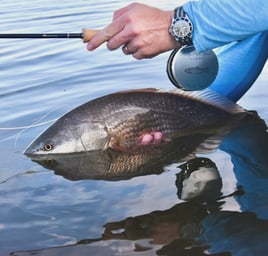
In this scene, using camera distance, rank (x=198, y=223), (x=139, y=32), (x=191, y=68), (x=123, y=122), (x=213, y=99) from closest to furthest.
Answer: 1. (x=198, y=223)
2. (x=139, y=32)
3. (x=191, y=68)
4. (x=123, y=122)
5. (x=213, y=99)

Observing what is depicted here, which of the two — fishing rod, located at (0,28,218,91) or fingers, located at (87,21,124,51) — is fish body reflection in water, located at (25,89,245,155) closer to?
fishing rod, located at (0,28,218,91)

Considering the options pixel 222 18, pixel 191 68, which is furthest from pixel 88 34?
pixel 191 68

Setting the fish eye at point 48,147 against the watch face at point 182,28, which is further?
the fish eye at point 48,147

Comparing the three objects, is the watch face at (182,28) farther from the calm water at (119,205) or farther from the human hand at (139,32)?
the calm water at (119,205)

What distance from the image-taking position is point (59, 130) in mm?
4250

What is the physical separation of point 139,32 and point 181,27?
22 centimetres

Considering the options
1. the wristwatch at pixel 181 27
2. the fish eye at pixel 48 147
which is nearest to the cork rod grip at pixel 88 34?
the wristwatch at pixel 181 27

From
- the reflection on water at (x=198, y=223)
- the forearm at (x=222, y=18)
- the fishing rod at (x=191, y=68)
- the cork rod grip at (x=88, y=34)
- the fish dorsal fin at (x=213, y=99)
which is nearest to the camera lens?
the reflection on water at (x=198, y=223)

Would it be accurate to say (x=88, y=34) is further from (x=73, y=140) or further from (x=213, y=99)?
(x=213, y=99)

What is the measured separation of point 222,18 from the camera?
10.6ft

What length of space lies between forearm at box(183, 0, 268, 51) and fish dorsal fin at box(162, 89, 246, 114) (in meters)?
1.23

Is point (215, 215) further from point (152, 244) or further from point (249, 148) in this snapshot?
point (249, 148)

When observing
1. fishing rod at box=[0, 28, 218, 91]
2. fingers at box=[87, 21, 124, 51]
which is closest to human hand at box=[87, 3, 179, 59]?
fingers at box=[87, 21, 124, 51]

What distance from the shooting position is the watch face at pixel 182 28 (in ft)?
10.3
